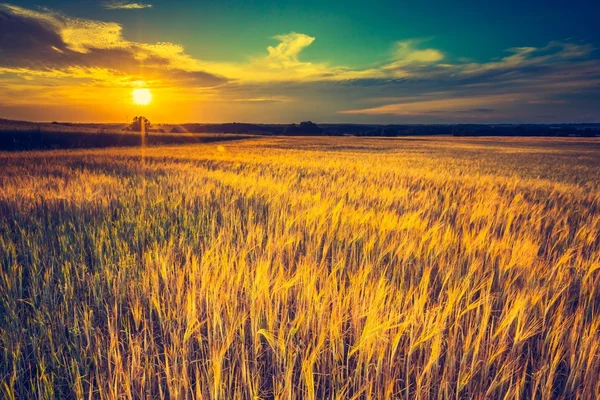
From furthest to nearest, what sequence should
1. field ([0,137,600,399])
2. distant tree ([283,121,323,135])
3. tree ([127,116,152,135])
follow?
1. distant tree ([283,121,323,135])
2. tree ([127,116,152,135])
3. field ([0,137,600,399])

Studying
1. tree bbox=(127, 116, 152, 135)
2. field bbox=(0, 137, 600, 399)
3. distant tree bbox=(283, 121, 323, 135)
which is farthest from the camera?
distant tree bbox=(283, 121, 323, 135)

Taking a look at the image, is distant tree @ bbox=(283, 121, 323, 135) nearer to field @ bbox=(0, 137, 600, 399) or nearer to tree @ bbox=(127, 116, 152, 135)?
tree @ bbox=(127, 116, 152, 135)

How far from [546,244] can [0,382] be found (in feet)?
13.8

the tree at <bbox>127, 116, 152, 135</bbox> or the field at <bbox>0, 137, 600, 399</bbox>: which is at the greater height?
the tree at <bbox>127, 116, 152, 135</bbox>

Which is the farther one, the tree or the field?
the tree

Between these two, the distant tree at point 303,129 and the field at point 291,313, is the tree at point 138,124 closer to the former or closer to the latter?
the distant tree at point 303,129

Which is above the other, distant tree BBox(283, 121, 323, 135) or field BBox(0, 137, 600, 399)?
distant tree BBox(283, 121, 323, 135)

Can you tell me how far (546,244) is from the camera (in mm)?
3289

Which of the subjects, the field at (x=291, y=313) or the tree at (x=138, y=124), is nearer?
the field at (x=291, y=313)

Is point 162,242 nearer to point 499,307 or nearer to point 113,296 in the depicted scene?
point 113,296

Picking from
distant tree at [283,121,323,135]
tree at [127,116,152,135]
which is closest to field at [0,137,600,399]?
tree at [127,116,152,135]

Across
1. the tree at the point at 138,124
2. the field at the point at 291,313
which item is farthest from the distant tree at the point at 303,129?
the field at the point at 291,313

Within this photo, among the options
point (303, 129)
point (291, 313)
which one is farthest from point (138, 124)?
point (291, 313)

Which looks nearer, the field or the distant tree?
the field
